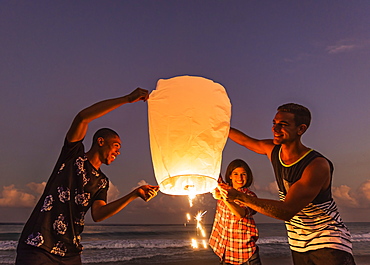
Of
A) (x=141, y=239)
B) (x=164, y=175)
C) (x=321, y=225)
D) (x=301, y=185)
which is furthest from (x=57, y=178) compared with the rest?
(x=141, y=239)

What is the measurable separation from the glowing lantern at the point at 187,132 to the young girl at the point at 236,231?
Result: 1196 millimetres

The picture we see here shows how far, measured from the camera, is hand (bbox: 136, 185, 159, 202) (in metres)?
2.46

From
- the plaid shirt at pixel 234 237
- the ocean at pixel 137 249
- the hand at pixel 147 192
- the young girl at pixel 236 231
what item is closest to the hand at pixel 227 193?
the hand at pixel 147 192

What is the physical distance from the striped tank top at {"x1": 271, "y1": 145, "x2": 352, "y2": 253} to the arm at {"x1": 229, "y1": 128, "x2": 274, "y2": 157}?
38 cm

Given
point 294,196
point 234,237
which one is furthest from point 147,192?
point 234,237

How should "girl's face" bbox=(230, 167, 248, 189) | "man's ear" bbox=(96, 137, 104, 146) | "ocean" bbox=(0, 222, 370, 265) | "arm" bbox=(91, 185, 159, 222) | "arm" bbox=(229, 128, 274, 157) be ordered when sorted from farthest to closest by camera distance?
"ocean" bbox=(0, 222, 370, 265), "girl's face" bbox=(230, 167, 248, 189), "arm" bbox=(229, 128, 274, 157), "man's ear" bbox=(96, 137, 104, 146), "arm" bbox=(91, 185, 159, 222)

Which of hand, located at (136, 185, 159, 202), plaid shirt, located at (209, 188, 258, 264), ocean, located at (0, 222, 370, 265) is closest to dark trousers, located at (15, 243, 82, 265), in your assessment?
hand, located at (136, 185, 159, 202)

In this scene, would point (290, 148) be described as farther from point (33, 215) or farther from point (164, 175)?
point (33, 215)

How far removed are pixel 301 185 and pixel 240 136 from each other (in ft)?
2.69

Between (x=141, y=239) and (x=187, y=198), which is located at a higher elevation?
(x=187, y=198)

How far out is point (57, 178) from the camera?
2336mm

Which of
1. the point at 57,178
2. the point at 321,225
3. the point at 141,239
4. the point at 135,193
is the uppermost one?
the point at 57,178

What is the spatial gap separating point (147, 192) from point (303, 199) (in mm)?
1137

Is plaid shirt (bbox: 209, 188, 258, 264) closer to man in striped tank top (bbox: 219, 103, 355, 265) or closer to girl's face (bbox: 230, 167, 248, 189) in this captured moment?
girl's face (bbox: 230, 167, 248, 189)
